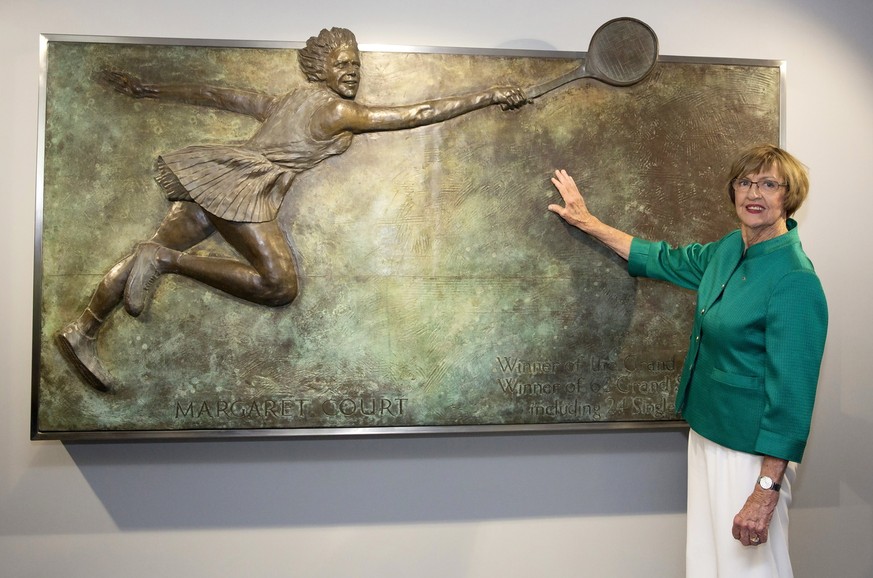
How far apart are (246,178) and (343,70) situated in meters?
0.51

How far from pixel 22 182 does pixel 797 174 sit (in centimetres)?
259

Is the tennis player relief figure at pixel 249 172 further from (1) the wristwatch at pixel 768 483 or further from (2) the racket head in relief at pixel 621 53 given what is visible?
(1) the wristwatch at pixel 768 483

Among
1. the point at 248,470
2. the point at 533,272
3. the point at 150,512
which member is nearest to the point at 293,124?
the point at 533,272

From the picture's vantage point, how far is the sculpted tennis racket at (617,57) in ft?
7.93

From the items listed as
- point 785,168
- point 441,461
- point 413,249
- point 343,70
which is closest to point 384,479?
point 441,461

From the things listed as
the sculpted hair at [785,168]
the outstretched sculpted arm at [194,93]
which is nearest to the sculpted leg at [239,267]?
the outstretched sculpted arm at [194,93]

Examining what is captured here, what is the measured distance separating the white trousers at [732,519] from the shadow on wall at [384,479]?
0.64 metres

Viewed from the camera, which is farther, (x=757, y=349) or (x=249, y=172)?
(x=249, y=172)

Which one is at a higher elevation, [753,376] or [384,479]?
[753,376]

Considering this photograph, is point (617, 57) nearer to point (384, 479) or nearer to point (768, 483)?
point (768, 483)

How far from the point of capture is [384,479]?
8.54 feet

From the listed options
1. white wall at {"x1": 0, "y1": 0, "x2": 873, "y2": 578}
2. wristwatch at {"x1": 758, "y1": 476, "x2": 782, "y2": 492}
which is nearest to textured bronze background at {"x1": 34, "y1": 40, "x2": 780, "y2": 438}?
white wall at {"x1": 0, "y1": 0, "x2": 873, "y2": 578}

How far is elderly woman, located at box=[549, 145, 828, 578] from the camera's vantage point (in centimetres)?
180

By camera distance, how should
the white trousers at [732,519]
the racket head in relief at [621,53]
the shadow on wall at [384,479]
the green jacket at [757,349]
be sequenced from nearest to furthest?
the green jacket at [757,349] → the white trousers at [732,519] → the racket head in relief at [621,53] → the shadow on wall at [384,479]
